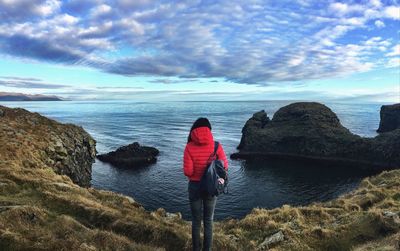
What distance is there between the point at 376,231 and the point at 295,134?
100902 millimetres

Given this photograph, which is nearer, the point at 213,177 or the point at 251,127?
the point at 213,177

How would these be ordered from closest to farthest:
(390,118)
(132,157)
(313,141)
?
(132,157)
(313,141)
(390,118)

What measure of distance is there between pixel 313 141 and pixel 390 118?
279 ft

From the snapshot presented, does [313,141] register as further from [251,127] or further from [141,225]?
[141,225]

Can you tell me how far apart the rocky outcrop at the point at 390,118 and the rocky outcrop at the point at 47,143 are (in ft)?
532

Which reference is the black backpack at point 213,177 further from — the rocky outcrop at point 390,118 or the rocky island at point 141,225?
the rocky outcrop at point 390,118

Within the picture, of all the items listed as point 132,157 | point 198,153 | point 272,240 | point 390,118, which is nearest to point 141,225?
point 198,153

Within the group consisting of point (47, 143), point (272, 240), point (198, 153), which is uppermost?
point (198, 153)

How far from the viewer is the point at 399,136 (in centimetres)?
9875

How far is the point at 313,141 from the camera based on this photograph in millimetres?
111000

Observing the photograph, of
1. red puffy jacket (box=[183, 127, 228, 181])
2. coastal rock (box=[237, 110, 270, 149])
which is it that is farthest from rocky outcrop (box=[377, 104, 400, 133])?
red puffy jacket (box=[183, 127, 228, 181])

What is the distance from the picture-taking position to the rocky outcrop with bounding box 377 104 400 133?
6762 inches

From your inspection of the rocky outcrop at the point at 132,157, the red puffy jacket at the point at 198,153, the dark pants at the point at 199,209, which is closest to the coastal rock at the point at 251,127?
the rocky outcrop at the point at 132,157

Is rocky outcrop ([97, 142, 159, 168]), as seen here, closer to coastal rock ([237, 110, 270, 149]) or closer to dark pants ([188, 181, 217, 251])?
coastal rock ([237, 110, 270, 149])
